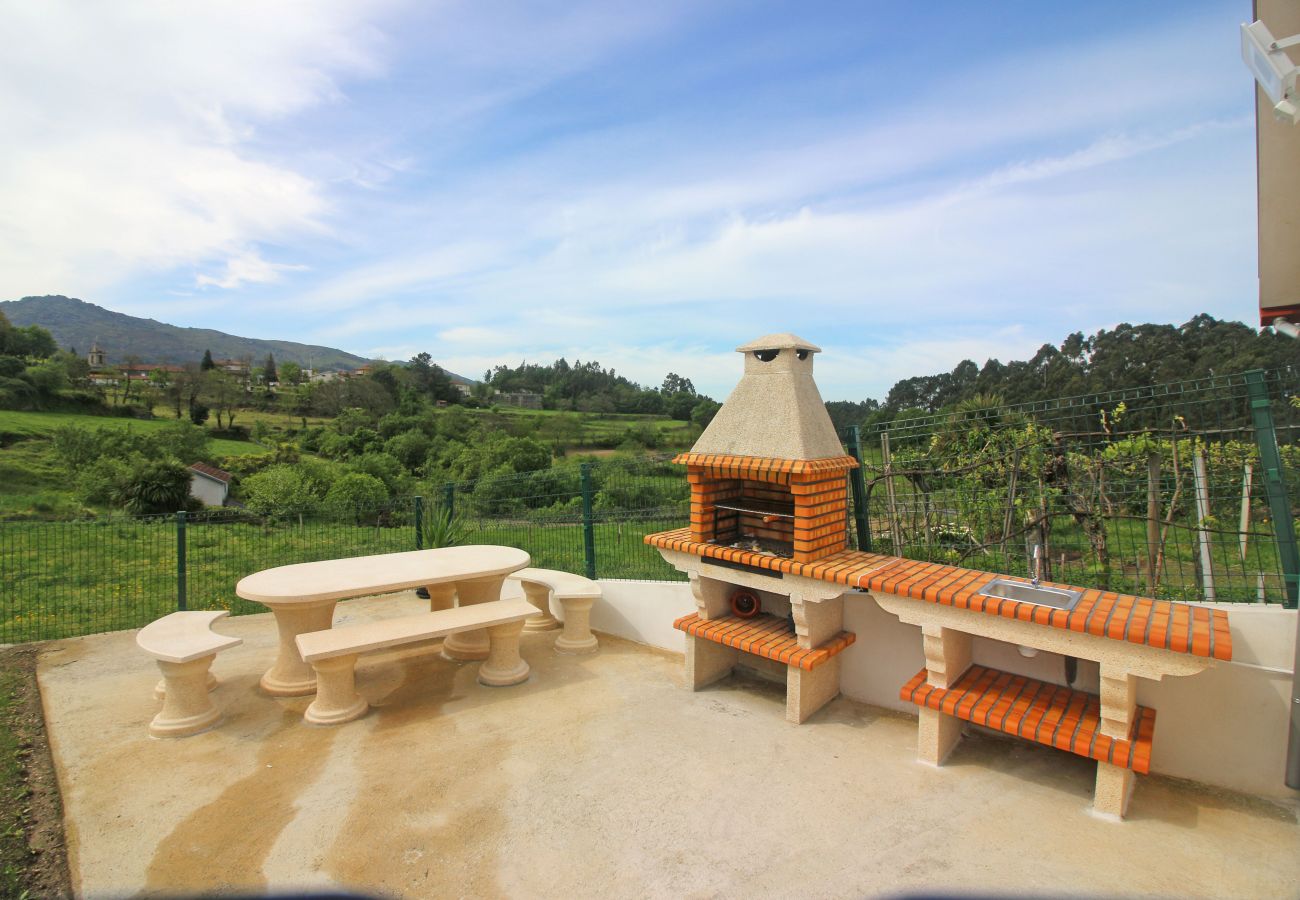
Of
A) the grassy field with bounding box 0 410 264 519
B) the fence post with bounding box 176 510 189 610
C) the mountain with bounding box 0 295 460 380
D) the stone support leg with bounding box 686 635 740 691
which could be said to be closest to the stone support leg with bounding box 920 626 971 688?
the stone support leg with bounding box 686 635 740 691

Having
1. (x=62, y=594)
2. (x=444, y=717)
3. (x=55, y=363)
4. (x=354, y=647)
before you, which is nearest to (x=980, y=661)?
(x=444, y=717)

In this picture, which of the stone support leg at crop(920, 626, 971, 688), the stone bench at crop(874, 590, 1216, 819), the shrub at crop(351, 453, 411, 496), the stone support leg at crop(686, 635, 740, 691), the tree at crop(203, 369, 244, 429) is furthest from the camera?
the tree at crop(203, 369, 244, 429)

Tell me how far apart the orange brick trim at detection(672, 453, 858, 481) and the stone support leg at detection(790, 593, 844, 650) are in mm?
812

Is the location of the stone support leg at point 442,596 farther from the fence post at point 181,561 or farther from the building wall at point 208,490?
the building wall at point 208,490

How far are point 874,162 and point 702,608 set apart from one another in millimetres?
5707

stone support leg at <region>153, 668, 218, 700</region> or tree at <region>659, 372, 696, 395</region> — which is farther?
tree at <region>659, 372, 696, 395</region>

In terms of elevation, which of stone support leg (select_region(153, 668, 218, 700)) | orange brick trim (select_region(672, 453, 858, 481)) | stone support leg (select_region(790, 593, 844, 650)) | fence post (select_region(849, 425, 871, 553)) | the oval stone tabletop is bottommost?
stone support leg (select_region(153, 668, 218, 700))

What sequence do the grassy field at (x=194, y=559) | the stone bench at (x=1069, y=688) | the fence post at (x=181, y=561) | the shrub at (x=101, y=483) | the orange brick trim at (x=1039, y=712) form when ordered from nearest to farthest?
the stone bench at (x=1069, y=688) → the orange brick trim at (x=1039, y=712) → the fence post at (x=181, y=561) → the grassy field at (x=194, y=559) → the shrub at (x=101, y=483)

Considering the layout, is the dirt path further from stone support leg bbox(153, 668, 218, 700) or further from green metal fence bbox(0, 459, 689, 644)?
green metal fence bbox(0, 459, 689, 644)

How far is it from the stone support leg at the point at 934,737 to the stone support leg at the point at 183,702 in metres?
4.53

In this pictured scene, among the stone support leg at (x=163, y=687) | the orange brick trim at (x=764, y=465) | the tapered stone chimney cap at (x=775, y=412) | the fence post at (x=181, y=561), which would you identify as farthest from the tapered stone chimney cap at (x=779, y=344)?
→ the fence post at (x=181, y=561)

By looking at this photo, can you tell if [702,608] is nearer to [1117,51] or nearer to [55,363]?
[1117,51]

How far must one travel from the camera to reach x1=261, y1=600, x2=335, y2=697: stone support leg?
4.62 metres

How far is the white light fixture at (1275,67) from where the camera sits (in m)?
2.14
